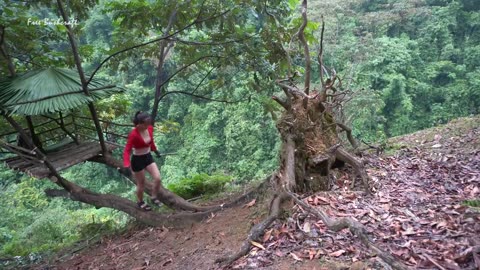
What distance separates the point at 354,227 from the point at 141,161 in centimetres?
294

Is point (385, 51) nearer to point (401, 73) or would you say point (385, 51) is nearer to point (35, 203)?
point (401, 73)

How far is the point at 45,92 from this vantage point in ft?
14.6

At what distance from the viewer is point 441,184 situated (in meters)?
4.35

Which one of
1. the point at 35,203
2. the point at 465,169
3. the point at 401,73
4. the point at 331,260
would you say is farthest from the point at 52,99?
the point at 401,73

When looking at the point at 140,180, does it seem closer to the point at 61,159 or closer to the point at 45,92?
the point at 61,159

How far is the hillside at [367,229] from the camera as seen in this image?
9.29 feet

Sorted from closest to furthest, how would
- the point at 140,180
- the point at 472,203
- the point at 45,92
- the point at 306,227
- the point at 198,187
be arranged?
the point at 306,227
the point at 472,203
the point at 45,92
the point at 140,180
the point at 198,187

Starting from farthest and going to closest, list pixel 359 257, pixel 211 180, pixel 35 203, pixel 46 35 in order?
pixel 35 203 → pixel 211 180 → pixel 46 35 → pixel 359 257

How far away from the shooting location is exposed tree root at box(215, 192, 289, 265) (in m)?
3.25

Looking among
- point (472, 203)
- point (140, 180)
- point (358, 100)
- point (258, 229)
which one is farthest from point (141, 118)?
point (358, 100)

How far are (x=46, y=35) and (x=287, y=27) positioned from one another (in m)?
3.78

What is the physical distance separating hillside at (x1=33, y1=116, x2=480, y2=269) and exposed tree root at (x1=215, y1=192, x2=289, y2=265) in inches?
2.3

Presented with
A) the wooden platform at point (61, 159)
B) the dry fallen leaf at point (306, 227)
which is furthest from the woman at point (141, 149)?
the dry fallen leaf at point (306, 227)

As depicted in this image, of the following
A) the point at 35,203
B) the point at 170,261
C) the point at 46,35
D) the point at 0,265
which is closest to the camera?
the point at 170,261
